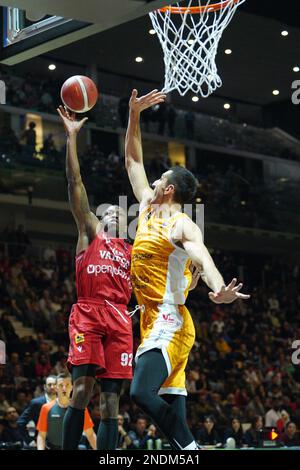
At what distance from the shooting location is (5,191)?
68.7 feet

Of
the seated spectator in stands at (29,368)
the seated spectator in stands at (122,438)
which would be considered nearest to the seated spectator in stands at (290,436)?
the seated spectator in stands at (122,438)

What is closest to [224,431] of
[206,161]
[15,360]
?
[15,360]

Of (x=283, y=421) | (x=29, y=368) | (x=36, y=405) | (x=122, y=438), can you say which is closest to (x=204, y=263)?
(x=36, y=405)

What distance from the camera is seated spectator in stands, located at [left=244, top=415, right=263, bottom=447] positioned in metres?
14.0

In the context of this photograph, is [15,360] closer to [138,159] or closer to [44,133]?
[44,133]

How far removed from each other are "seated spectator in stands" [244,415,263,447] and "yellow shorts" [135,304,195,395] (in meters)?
7.95

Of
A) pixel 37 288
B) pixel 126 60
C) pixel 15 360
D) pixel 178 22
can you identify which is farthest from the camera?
pixel 126 60

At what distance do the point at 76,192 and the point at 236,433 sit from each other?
367 inches

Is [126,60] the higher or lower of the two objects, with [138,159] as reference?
higher

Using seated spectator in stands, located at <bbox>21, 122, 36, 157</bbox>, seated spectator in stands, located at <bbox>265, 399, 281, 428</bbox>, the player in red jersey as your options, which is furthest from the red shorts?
seated spectator in stands, located at <bbox>21, 122, 36, 157</bbox>

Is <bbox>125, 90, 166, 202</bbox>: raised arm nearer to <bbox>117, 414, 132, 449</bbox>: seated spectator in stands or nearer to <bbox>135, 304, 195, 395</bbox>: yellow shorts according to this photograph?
<bbox>135, 304, 195, 395</bbox>: yellow shorts

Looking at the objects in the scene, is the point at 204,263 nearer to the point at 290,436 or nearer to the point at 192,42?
the point at 192,42

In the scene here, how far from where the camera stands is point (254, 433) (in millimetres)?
15109
